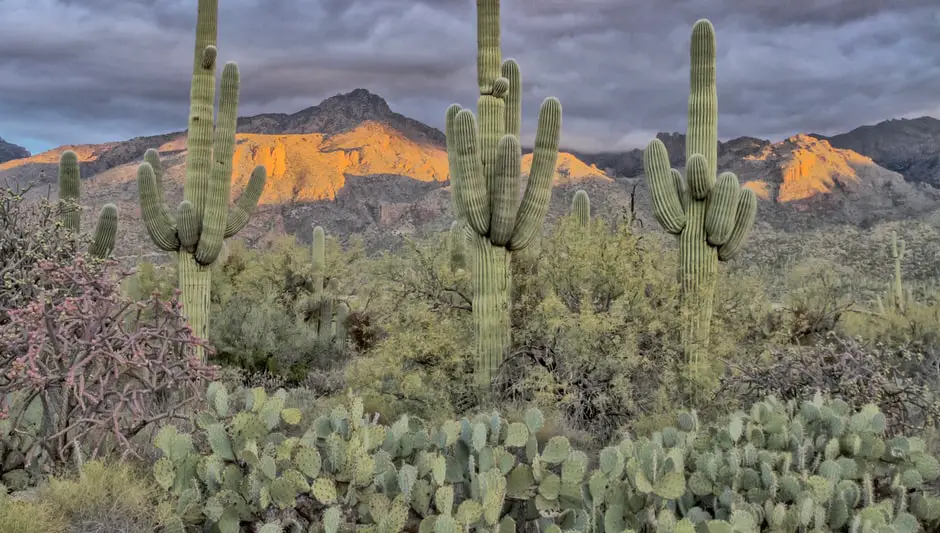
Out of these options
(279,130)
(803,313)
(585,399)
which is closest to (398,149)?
(279,130)

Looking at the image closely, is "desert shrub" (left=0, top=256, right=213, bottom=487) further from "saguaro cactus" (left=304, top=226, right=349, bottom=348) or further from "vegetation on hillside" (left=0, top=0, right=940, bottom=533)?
"saguaro cactus" (left=304, top=226, right=349, bottom=348)

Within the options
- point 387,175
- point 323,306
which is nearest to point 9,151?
point 387,175

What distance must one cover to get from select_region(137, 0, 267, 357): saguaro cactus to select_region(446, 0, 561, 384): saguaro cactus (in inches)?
164

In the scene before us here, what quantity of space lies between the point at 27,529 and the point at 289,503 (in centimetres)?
112

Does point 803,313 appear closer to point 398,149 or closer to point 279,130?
point 398,149

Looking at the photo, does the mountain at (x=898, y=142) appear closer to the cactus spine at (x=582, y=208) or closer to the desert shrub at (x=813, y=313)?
the desert shrub at (x=813, y=313)

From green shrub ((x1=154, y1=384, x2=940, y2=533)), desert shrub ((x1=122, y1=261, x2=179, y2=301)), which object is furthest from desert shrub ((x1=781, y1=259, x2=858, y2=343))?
desert shrub ((x1=122, y1=261, x2=179, y2=301))

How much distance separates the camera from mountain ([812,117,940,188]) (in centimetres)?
7156

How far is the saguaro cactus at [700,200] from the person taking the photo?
32.0 ft

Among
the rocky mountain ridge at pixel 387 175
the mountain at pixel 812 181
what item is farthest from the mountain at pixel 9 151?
the mountain at pixel 812 181

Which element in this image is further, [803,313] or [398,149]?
[398,149]

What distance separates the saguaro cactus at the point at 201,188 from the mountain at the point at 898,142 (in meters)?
71.8

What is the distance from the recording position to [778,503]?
3904 millimetres

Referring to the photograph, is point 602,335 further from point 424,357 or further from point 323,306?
point 323,306
